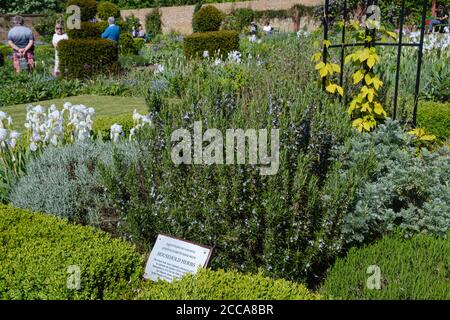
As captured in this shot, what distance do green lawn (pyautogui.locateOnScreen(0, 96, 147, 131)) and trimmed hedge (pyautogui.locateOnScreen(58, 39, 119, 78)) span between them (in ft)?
5.93

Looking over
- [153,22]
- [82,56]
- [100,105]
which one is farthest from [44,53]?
[153,22]

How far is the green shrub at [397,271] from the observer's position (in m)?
2.64

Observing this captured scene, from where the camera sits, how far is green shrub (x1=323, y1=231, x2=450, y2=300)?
8.66ft

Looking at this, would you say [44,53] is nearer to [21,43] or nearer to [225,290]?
[21,43]

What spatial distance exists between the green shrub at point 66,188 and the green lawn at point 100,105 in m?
4.06

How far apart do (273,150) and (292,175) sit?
28 cm

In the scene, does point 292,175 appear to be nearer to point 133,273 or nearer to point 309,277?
point 309,277

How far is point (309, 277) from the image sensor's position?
3.30 meters

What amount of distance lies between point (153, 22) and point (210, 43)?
745 inches

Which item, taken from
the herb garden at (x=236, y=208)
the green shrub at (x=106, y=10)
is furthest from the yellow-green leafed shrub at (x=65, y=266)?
the green shrub at (x=106, y=10)

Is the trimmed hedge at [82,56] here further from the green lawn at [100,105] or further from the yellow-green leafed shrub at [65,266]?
the yellow-green leafed shrub at [65,266]

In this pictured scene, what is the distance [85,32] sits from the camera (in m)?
12.5
